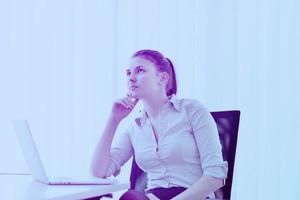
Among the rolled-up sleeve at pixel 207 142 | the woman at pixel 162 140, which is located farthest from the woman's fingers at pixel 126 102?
the rolled-up sleeve at pixel 207 142

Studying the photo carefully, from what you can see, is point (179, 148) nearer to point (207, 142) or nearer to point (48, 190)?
point (207, 142)

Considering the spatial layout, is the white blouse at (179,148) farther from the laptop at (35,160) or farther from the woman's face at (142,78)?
the laptop at (35,160)

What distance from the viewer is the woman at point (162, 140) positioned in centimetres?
164

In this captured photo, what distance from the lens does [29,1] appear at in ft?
9.35

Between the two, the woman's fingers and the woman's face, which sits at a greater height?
the woman's face

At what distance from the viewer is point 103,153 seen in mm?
1773

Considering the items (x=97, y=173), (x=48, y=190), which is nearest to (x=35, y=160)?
(x=48, y=190)

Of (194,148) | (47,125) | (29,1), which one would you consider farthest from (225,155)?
(29,1)

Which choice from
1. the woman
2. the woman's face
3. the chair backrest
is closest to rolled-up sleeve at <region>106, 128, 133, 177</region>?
the woman

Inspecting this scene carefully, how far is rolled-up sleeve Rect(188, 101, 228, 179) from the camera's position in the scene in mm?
1587

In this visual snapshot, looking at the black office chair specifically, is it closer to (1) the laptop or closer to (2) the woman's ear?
(2) the woman's ear

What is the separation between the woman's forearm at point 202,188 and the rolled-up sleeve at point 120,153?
406 millimetres

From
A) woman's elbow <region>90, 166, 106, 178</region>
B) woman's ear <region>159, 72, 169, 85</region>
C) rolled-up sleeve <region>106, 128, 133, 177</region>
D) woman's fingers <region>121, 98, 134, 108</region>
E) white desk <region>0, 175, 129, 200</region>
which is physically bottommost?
woman's elbow <region>90, 166, 106, 178</region>

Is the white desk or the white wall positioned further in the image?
the white wall
